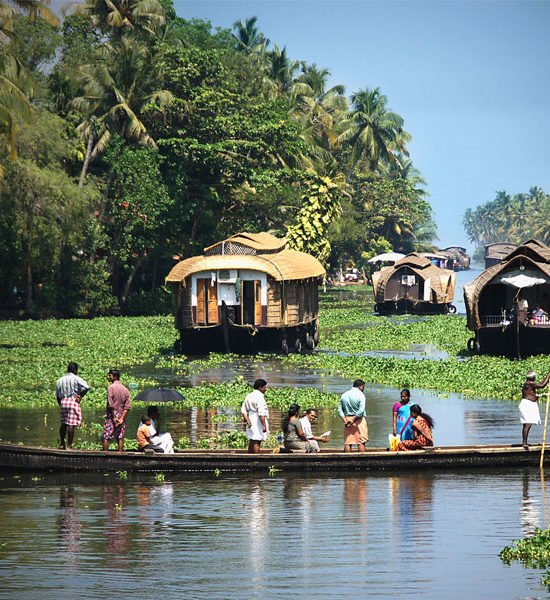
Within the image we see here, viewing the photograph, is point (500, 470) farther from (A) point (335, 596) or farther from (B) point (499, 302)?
(B) point (499, 302)

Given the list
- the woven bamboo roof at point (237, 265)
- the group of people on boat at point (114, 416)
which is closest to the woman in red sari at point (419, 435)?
the group of people on boat at point (114, 416)

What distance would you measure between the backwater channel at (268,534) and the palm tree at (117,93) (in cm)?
3764

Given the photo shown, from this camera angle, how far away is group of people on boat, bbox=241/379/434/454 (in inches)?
709

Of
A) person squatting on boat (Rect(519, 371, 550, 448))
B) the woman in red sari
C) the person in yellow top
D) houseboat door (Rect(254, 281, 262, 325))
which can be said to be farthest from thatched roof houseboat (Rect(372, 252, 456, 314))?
the person in yellow top

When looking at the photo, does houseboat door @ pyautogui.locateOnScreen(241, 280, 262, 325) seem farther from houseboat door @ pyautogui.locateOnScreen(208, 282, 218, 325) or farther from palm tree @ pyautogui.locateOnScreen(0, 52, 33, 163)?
palm tree @ pyautogui.locateOnScreen(0, 52, 33, 163)

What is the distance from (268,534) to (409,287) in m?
47.6

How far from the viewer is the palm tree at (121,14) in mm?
54688

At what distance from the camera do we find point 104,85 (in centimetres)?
5384

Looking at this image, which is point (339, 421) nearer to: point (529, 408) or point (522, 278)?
point (529, 408)

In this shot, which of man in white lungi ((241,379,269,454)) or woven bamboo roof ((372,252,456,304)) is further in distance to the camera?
woven bamboo roof ((372,252,456,304))

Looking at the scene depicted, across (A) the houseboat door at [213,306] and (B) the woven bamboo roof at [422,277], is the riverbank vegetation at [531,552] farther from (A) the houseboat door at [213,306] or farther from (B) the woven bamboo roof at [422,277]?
(B) the woven bamboo roof at [422,277]

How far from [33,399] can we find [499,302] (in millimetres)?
18807

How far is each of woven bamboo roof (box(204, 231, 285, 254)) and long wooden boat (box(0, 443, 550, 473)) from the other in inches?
794

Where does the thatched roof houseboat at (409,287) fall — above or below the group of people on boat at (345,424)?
above
